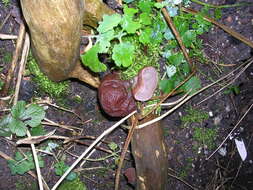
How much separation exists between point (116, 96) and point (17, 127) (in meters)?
0.73

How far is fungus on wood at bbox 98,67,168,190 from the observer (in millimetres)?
1926

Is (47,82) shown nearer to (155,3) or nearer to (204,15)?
(155,3)

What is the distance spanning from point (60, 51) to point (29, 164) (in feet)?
3.21

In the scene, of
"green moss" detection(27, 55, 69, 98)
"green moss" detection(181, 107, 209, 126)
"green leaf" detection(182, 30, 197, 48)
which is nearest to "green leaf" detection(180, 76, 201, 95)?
"green leaf" detection(182, 30, 197, 48)

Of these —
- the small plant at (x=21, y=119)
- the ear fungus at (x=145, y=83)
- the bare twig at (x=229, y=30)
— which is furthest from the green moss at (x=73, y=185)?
the bare twig at (x=229, y=30)

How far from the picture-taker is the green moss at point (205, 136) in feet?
8.76

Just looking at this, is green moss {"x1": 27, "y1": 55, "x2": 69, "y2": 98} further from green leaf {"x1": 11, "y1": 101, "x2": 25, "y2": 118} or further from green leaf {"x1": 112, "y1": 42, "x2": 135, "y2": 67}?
green leaf {"x1": 112, "y1": 42, "x2": 135, "y2": 67}

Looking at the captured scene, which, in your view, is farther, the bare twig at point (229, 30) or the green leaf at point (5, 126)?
A: the bare twig at point (229, 30)

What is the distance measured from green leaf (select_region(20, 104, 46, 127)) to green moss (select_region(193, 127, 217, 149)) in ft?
4.34

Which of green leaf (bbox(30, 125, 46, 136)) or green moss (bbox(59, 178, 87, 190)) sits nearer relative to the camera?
green leaf (bbox(30, 125, 46, 136))

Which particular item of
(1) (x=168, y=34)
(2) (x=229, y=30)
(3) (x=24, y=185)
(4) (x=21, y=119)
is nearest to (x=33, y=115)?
(4) (x=21, y=119)

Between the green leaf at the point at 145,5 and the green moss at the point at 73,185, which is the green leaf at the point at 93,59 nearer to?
the green leaf at the point at 145,5

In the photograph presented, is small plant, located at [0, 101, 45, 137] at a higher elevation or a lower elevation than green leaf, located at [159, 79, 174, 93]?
lower

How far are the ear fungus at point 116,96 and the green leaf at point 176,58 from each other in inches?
17.8
